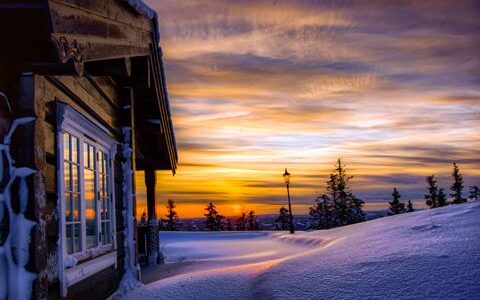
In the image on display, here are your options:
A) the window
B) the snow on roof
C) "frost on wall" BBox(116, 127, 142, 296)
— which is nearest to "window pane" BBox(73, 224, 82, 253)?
the window

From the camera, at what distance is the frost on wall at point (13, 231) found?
12.0 ft

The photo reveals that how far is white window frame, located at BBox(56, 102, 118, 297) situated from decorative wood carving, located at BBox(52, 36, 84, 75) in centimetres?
129

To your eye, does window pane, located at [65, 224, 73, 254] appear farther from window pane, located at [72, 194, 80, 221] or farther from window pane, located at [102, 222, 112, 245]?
window pane, located at [102, 222, 112, 245]

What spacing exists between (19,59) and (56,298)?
2.30 metres

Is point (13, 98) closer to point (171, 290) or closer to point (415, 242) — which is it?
point (171, 290)

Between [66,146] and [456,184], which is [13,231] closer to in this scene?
[66,146]

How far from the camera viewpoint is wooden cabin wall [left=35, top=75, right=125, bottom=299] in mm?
4164

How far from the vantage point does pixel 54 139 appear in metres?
4.47

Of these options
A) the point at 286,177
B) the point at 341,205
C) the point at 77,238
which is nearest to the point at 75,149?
the point at 77,238

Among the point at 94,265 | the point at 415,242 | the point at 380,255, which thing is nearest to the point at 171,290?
the point at 94,265

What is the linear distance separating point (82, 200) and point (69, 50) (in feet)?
8.38

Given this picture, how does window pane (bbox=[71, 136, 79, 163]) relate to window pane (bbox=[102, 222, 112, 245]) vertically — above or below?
above

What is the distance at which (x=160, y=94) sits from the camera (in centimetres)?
820

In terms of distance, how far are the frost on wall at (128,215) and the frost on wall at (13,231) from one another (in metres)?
3.55
